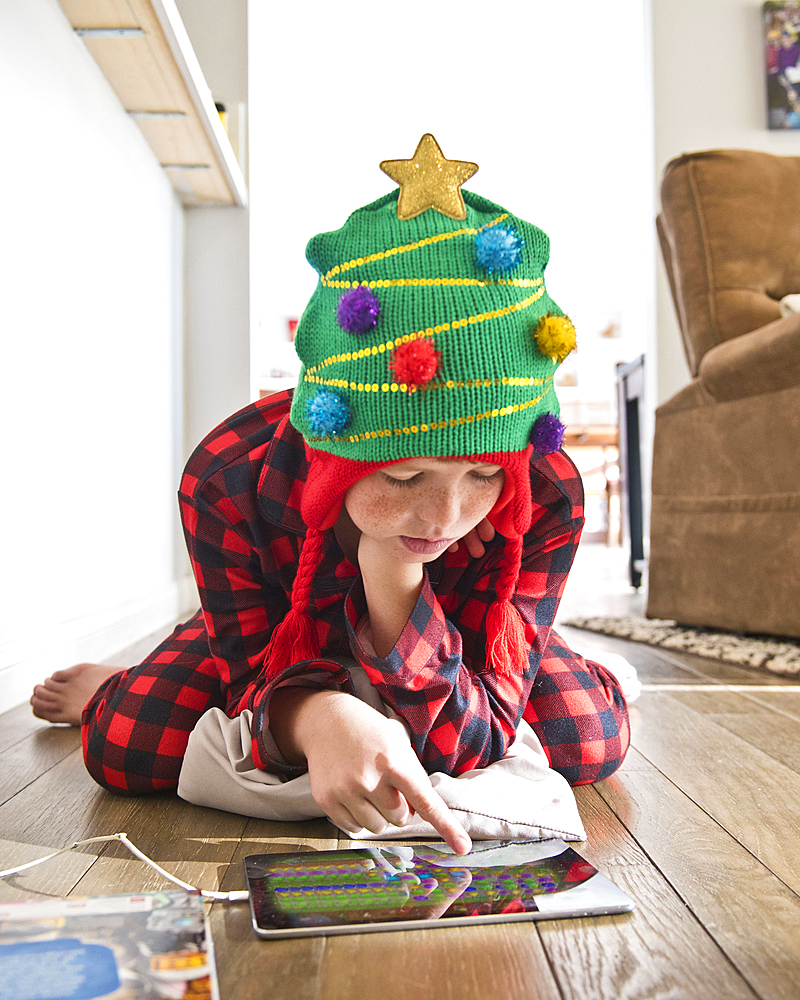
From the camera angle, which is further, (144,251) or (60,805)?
(144,251)

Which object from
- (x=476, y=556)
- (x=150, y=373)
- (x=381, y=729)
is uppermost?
(x=150, y=373)

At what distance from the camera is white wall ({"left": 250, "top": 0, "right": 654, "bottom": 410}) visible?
3.16 metres

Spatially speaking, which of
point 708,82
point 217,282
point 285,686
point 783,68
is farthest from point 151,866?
point 783,68

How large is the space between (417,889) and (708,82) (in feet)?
8.97

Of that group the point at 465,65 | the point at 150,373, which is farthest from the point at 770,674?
the point at 465,65

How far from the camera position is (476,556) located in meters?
0.78

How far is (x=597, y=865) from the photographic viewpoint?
24.9 inches

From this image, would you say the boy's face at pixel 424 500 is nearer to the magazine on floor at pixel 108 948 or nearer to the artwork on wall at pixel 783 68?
the magazine on floor at pixel 108 948

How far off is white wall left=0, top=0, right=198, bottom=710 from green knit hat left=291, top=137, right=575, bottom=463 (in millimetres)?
743

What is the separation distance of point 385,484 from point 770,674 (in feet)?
3.65

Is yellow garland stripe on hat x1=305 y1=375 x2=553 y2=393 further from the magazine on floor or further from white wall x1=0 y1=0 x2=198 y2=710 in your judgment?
white wall x1=0 y1=0 x2=198 y2=710

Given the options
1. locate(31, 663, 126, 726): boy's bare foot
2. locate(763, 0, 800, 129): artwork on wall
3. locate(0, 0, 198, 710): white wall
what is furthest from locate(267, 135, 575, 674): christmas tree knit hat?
locate(763, 0, 800, 129): artwork on wall

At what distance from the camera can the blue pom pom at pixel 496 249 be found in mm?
549

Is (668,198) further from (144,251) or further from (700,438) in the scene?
(144,251)
